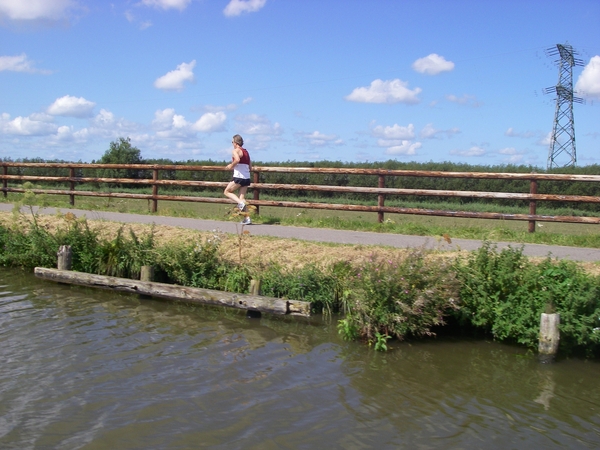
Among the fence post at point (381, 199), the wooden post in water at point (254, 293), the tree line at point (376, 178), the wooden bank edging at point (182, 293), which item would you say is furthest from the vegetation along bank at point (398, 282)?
the tree line at point (376, 178)

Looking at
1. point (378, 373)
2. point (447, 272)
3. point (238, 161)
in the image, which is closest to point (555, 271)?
point (447, 272)

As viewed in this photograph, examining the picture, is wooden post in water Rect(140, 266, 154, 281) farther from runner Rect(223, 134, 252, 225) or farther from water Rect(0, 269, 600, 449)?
runner Rect(223, 134, 252, 225)

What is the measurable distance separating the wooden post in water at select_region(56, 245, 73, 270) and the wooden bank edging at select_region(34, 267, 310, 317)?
0.61 feet

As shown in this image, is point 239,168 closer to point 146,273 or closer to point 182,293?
point 146,273

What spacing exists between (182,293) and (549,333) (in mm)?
5102

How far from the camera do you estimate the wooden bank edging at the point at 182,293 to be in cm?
850

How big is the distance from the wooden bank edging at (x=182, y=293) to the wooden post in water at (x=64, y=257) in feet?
0.61

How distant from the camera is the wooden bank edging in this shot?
8.50m

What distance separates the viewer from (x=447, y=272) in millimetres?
8188

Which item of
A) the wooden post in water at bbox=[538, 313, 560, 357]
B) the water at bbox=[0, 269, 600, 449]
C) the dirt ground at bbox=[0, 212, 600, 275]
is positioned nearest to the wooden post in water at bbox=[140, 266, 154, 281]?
the dirt ground at bbox=[0, 212, 600, 275]

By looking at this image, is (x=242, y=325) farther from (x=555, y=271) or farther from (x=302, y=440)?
(x=555, y=271)

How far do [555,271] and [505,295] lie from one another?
26.6 inches

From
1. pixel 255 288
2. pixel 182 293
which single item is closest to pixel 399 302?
pixel 255 288

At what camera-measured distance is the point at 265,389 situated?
21.2 ft
